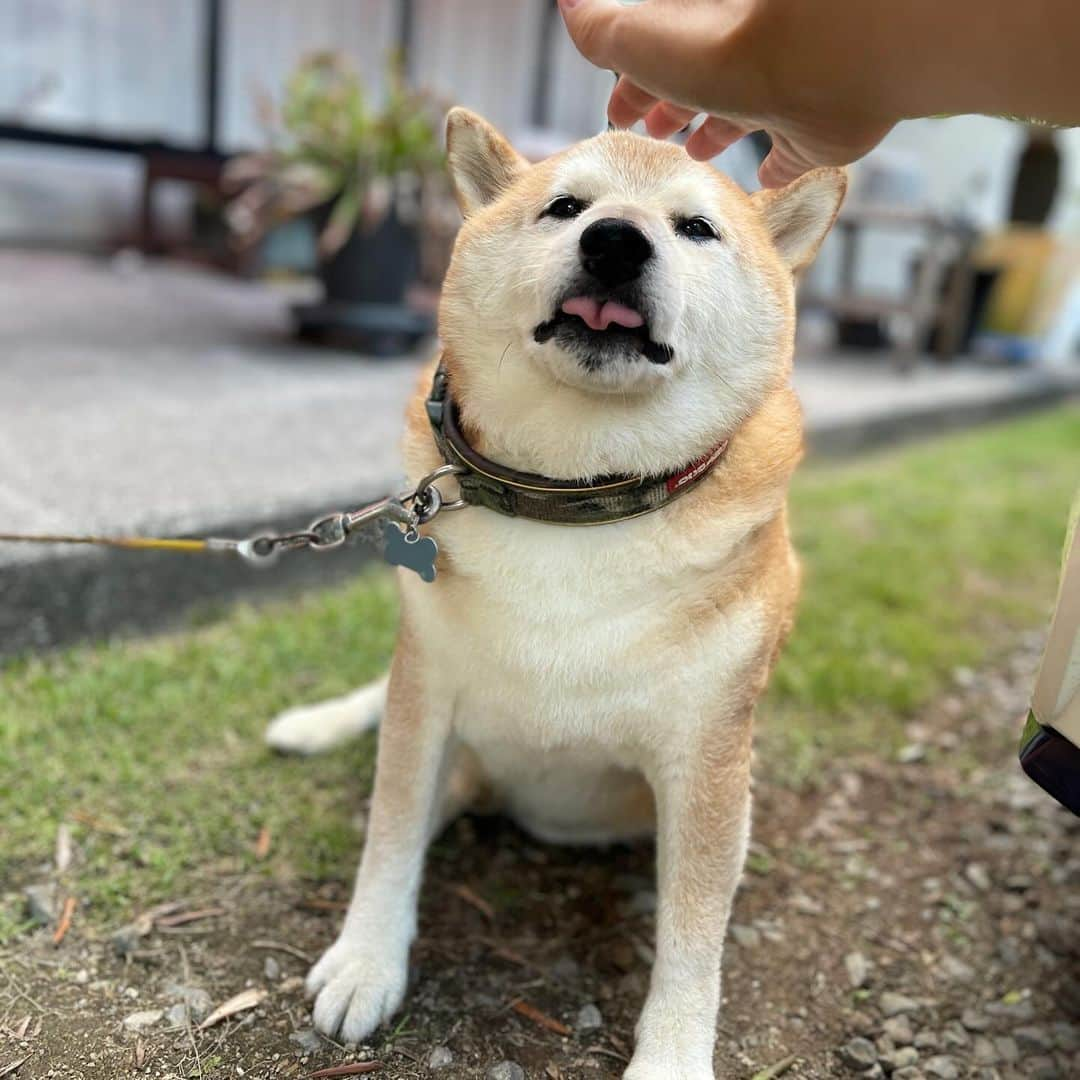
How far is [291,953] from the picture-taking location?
1.61 meters

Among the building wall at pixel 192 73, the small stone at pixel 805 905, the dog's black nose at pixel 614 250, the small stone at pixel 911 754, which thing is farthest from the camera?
the building wall at pixel 192 73

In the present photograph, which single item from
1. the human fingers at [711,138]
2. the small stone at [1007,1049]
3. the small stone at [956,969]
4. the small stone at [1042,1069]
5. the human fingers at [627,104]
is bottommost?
the small stone at [956,969]

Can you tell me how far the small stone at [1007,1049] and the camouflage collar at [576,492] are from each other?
0.99 m

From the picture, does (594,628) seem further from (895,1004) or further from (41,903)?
(41,903)

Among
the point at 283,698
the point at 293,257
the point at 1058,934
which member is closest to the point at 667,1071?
the point at 1058,934

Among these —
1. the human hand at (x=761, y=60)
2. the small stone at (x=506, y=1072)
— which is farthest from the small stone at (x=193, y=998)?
the human hand at (x=761, y=60)

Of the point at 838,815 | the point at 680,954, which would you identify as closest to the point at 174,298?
the point at 838,815

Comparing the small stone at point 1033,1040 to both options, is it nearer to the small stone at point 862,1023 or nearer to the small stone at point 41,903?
the small stone at point 862,1023

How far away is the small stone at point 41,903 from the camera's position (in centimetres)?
160

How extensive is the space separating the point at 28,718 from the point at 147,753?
0.25 m

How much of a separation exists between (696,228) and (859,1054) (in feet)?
3.92

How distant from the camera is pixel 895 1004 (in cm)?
166

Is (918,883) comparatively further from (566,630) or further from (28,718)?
(28,718)

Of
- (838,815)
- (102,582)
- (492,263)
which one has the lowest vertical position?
(838,815)
